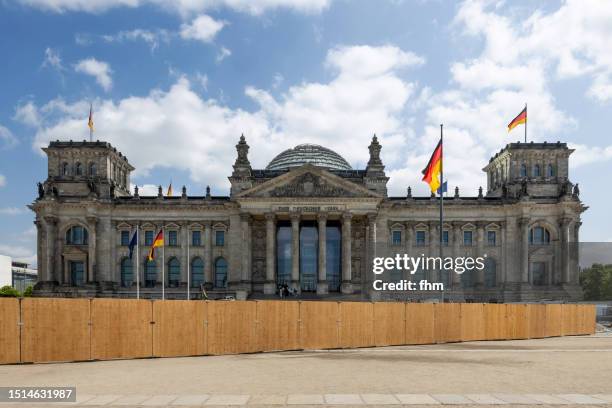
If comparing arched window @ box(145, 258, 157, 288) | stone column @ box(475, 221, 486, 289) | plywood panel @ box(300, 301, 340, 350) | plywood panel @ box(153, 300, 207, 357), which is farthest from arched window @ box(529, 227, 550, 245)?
plywood panel @ box(153, 300, 207, 357)

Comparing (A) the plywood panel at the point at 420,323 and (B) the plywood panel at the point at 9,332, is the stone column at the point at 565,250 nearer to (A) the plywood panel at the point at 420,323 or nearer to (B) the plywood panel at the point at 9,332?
(A) the plywood panel at the point at 420,323

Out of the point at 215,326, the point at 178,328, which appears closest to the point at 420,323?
the point at 215,326

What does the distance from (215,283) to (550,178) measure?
5262cm

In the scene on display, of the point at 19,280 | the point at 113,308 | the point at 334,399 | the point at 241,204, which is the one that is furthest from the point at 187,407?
the point at 19,280

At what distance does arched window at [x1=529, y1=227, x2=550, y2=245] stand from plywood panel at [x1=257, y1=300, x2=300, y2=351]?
2227 inches

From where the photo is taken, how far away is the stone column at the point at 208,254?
251ft

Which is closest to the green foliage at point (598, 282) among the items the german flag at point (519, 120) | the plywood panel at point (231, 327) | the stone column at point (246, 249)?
the german flag at point (519, 120)

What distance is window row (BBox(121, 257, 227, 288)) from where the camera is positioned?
252ft

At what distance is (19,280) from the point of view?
162 m

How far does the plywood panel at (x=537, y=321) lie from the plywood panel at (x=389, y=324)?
41.9 feet

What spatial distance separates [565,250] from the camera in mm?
74688

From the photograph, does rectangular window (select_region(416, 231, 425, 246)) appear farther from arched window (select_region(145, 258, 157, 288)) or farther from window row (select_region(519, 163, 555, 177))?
arched window (select_region(145, 258, 157, 288))

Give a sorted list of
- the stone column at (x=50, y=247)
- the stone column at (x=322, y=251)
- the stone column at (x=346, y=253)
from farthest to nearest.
A: the stone column at (x=50, y=247) → the stone column at (x=346, y=253) → the stone column at (x=322, y=251)

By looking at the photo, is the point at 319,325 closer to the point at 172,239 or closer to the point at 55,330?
the point at 55,330
